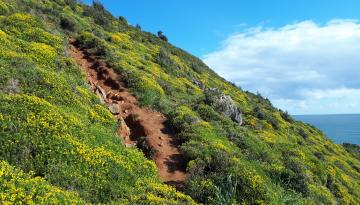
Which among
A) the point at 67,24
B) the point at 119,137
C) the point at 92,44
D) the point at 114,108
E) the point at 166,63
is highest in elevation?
the point at 67,24

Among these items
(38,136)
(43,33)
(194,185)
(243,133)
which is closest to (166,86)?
(243,133)

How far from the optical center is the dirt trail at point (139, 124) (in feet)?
65.3

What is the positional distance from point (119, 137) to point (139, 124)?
363 cm

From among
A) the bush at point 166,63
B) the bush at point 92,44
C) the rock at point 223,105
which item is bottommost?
the rock at point 223,105

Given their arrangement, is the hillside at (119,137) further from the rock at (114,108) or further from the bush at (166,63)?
the bush at (166,63)

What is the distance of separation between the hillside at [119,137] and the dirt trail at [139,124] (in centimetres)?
7

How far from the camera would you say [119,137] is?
19.6 metres

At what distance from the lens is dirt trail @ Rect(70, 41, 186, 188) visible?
65.3 ft

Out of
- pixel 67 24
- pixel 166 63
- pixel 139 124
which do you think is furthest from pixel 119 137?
pixel 166 63

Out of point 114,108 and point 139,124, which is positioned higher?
point 114,108

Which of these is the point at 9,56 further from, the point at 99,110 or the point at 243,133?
the point at 243,133

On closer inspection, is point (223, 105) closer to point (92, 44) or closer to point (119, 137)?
point (92, 44)

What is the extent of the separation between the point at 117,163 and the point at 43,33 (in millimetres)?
15805

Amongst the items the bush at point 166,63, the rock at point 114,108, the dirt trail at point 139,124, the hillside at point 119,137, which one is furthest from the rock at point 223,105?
the bush at point 166,63
